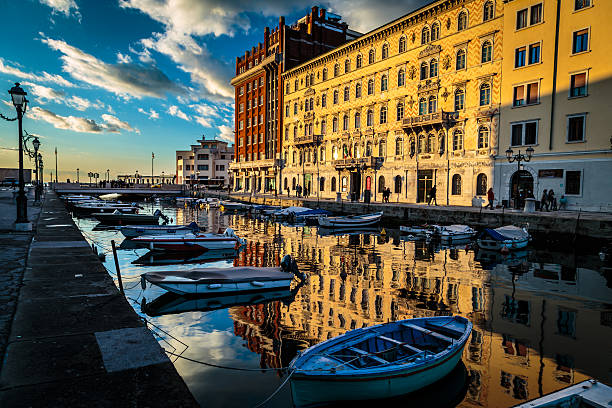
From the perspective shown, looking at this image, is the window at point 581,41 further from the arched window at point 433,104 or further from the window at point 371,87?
the window at point 371,87

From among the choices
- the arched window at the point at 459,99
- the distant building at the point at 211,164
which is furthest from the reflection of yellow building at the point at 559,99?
the distant building at the point at 211,164

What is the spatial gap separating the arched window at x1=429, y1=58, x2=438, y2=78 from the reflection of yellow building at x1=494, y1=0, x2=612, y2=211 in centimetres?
788

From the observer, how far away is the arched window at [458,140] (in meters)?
41.1

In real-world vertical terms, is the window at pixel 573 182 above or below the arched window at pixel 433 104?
below

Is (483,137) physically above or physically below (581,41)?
below

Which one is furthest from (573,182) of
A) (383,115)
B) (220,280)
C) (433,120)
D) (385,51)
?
(220,280)

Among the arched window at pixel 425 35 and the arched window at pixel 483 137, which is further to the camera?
the arched window at pixel 425 35

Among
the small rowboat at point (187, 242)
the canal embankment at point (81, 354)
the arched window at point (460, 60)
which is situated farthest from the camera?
the arched window at point (460, 60)

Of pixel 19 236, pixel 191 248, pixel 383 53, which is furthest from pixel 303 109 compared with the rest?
pixel 19 236

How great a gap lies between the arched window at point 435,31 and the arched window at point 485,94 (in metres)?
8.67

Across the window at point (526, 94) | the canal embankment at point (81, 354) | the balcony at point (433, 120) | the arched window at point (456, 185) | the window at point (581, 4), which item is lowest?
the canal embankment at point (81, 354)

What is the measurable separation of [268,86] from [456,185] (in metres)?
48.2

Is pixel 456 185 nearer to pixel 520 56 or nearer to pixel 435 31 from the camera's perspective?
pixel 520 56

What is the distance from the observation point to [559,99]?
33.1 meters
